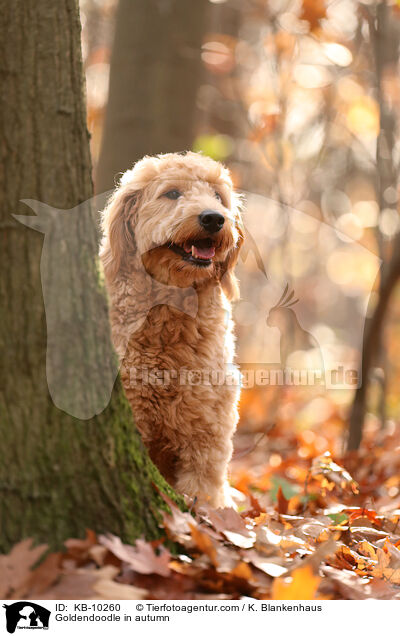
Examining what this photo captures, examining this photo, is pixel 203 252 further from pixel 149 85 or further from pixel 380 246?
pixel 149 85

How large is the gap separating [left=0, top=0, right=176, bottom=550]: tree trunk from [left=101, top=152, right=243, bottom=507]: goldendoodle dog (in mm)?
1269

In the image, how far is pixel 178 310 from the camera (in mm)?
3986

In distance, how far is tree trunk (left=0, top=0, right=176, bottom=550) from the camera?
225cm

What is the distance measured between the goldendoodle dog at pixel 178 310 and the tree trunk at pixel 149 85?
70.2 inches

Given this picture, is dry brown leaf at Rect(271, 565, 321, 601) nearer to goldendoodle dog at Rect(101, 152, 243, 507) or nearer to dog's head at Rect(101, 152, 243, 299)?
goldendoodle dog at Rect(101, 152, 243, 507)

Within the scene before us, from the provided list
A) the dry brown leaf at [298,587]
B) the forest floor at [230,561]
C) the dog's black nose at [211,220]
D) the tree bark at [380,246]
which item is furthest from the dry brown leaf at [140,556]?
the tree bark at [380,246]

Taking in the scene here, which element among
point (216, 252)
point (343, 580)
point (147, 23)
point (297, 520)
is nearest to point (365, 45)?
point (147, 23)

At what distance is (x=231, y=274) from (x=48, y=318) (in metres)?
2.19

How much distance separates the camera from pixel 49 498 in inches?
89.0

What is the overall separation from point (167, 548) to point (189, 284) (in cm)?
197

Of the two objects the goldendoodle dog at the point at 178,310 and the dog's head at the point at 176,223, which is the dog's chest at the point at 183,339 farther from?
the dog's head at the point at 176,223

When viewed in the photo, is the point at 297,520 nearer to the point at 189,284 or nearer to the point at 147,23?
the point at 189,284
